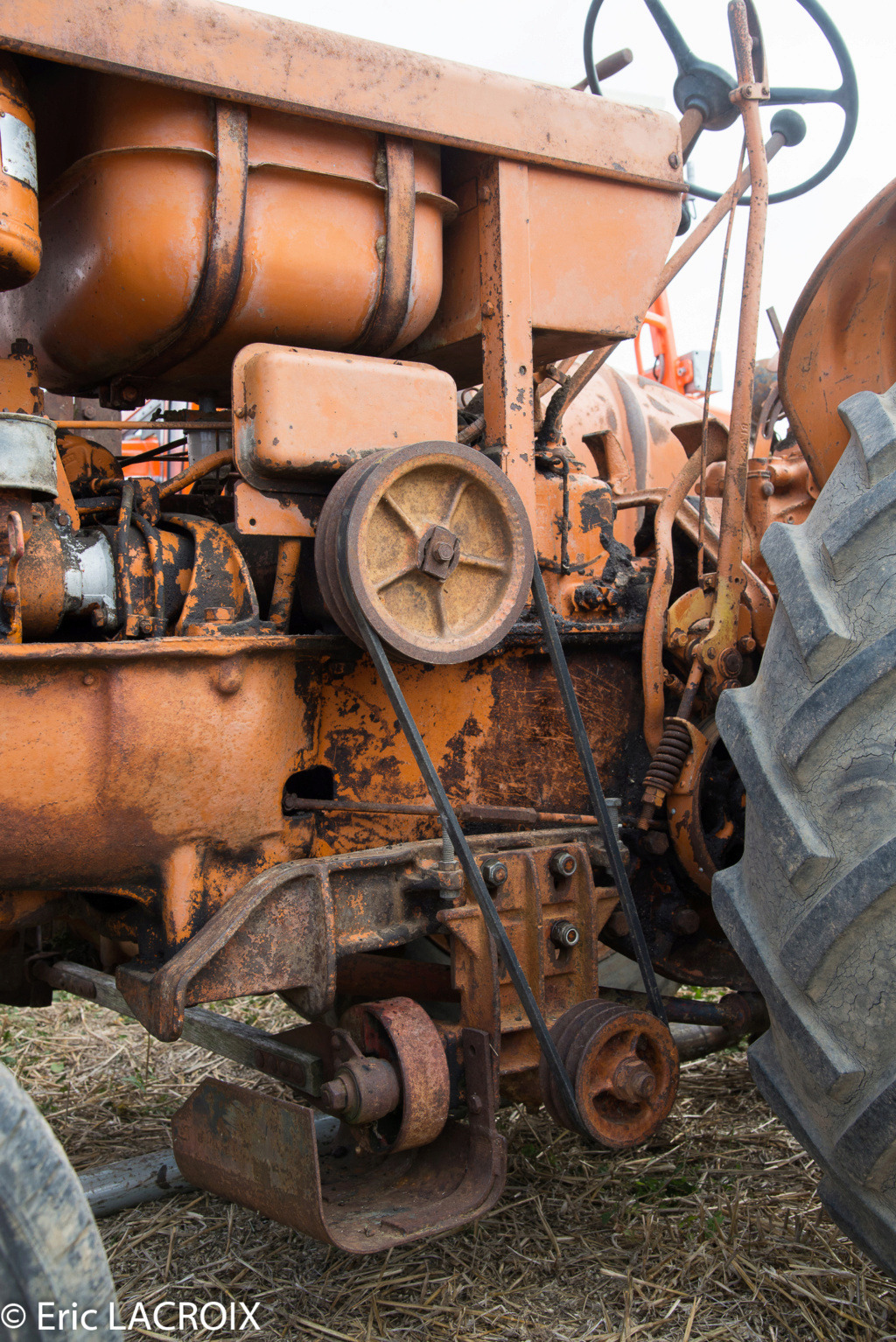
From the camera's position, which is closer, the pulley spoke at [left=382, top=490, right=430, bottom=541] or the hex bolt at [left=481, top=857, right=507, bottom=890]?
the pulley spoke at [left=382, top=490, right=430, bottom=541]

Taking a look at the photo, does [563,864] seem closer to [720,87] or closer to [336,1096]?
[336,1096]

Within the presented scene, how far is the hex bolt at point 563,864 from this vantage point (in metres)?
1.89

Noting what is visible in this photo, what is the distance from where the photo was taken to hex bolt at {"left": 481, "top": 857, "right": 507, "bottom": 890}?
1815 millimetres

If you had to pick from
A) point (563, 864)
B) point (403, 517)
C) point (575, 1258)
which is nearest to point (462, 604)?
point (403, 517)

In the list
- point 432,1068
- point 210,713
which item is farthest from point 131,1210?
point 210,713

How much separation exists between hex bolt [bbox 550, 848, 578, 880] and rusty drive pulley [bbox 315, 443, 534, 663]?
1.24 ft

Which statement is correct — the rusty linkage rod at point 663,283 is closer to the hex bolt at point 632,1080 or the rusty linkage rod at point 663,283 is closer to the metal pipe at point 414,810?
the metal pipe at point 414,810

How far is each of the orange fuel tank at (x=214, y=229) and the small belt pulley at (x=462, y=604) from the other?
367 millimetres

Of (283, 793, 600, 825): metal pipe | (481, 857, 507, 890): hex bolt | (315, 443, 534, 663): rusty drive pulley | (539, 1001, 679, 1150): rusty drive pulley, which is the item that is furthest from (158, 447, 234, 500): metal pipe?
(539, 1001, 679, 1150): rusty drive pulley

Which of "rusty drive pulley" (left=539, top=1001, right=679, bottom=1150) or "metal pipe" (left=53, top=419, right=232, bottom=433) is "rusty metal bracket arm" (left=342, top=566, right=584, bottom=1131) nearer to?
"rusty drive pulley" (left=539, top=1001, right=679, bottom=1150)

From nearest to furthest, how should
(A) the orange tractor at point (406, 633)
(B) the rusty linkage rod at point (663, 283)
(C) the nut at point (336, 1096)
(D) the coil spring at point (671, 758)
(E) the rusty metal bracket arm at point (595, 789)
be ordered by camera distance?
(A) the orange tractor at point (406, 633) → (C) the nut at point (336, 1096) → (E) the rusty metal bracket arm at point (595, 789) → (D) the coil spring at point (671, 758) → (B) the rusty linkage rod at point (663, 283)

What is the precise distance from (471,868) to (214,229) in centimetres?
105

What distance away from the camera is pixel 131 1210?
2387 mm

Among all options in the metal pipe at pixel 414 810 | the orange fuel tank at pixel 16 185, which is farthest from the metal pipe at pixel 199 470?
the metal pipe at pixel 414 810
